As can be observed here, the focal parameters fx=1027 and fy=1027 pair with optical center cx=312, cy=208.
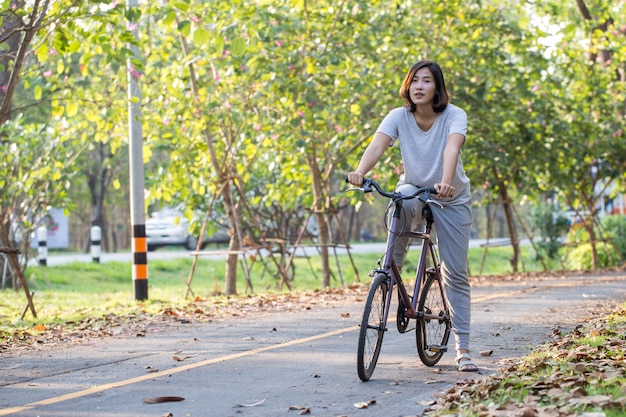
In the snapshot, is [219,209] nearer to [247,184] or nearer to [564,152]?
[247,184]

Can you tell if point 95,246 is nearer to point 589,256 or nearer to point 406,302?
point 589,256

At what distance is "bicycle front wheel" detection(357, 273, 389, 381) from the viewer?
19.9 feet

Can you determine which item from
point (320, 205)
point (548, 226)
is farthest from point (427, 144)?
point (548, 226)

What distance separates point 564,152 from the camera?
1970 cm

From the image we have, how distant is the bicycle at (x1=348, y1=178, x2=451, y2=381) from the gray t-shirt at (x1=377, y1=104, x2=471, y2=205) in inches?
6.8

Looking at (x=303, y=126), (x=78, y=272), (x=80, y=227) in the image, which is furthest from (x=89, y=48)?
(x=80, y=227)

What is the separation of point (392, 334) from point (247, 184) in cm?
838

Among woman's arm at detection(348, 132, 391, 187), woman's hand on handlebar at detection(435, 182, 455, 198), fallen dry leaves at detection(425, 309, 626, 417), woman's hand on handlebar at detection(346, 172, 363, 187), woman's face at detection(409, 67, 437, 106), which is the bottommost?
fallen dry leaves at detection(425, 309, 626, 417)

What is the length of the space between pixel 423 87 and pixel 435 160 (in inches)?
19.1

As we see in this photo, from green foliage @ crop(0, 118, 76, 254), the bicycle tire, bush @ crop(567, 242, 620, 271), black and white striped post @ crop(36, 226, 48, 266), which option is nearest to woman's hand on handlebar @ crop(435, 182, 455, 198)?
the bicycle tire

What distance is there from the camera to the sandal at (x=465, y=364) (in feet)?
22.0

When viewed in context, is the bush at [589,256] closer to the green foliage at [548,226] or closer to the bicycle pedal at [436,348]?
the green foliage at [548,226]

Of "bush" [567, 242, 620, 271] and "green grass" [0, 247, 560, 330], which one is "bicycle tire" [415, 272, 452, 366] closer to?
"green grass" [0, 247, 560, 330]

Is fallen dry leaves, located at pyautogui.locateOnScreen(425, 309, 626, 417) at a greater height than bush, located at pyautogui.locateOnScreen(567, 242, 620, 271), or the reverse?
bush, located at pyautogui.locateOnScreen(567, 242, 620, 271)
